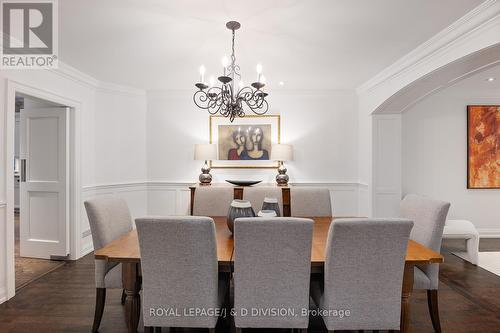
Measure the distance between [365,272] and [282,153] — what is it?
9.07 ft

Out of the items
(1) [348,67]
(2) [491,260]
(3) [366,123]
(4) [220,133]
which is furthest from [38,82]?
(2) [491,260]

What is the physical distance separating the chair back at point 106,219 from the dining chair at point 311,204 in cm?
162

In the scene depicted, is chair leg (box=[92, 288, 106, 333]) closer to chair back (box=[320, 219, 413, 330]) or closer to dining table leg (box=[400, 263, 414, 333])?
chair back (box=[320, 219, 413, 330])

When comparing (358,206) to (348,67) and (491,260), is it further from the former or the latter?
(348,67)

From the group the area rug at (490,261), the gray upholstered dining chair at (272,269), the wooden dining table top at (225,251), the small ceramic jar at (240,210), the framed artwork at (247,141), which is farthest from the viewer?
the framed artwork at (247,141)

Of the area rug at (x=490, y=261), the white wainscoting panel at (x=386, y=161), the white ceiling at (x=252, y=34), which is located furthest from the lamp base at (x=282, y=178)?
the area rug at (x=490, y=261)

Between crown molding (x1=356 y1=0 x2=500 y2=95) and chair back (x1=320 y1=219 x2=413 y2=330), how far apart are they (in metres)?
1.74

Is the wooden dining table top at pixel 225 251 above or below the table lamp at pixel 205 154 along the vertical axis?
below

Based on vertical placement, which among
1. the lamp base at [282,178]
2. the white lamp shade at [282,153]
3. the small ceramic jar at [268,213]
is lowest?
the small ceramic jar at [268,213]

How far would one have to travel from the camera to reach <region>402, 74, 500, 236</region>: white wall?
178 inches

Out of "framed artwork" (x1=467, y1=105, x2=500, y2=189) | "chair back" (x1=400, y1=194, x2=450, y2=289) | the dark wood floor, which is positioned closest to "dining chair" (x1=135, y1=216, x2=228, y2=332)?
the dark wood floor

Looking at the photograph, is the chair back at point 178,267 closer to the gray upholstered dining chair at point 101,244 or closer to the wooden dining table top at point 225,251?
the wooden dining table top at point 225,251

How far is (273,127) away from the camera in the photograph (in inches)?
176
